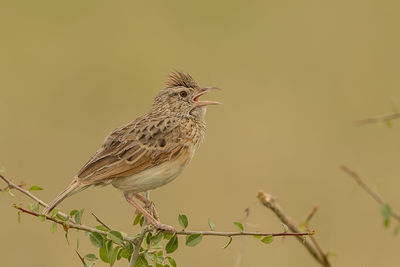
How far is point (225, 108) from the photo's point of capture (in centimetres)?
1367

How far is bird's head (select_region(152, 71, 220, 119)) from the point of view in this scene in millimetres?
6688

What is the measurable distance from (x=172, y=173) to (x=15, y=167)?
5.95m

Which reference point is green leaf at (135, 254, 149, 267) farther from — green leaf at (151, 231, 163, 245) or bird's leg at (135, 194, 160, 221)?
bird's leg at (135, 194, 160, 221)

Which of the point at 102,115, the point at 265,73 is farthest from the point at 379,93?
the point at 102,115

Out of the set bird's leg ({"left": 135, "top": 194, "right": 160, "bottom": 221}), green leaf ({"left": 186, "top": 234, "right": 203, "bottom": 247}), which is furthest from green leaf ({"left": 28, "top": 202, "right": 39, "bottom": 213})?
bird's leg ({"left": 135, "top": 194, "right": 160, "bottom": 221})

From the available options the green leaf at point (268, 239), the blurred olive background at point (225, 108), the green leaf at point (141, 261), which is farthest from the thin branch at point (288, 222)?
the blurred olive background at point (225, 108)

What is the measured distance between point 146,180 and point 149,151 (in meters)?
0.29

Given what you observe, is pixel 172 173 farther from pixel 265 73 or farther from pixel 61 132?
pixel 265 73

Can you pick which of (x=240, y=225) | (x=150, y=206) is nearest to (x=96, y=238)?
(x=240, y=225)

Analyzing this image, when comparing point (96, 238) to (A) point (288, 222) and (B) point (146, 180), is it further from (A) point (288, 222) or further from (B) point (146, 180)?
(B) point (146, 180)

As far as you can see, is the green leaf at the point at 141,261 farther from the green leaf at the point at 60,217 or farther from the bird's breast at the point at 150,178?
the bird's breast at the point at 150,178

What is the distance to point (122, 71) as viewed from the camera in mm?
14172

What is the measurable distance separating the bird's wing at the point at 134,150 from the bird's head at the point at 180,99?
0.29 m

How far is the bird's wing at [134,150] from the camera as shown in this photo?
5.63 m
